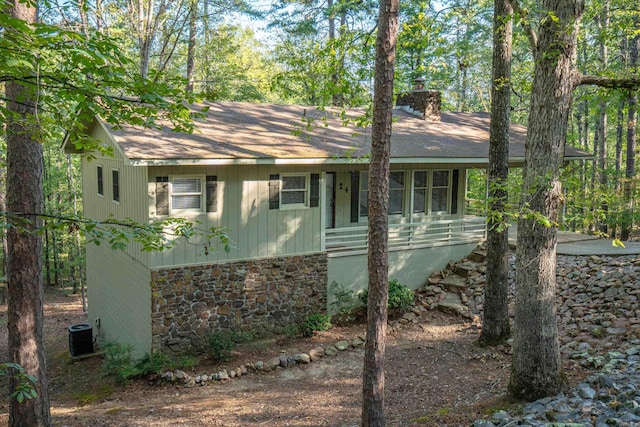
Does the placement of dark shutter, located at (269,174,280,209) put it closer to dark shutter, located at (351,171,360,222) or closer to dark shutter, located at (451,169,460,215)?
dark shutter, located at (351,171,360,222)

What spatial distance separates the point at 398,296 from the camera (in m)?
11.6

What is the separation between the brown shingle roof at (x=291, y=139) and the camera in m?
9.35

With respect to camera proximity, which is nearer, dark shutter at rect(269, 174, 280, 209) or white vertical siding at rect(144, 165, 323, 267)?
white vertical siding at rect(144, 165, 323, 267)

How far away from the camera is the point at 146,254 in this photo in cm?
955

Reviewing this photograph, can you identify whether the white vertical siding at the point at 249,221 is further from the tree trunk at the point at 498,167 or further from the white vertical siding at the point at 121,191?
the tree trunk at the point at 498,167

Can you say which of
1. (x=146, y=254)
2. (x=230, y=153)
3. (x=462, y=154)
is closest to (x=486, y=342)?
(x=462, y=154)

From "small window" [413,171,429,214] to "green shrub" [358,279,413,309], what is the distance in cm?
284

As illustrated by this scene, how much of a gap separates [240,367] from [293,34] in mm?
17213

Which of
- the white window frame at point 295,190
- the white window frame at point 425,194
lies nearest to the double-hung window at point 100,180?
the white window frame at point 295,190

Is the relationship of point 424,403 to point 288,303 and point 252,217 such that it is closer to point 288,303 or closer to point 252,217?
point 288,303

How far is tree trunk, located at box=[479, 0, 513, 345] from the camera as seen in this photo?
866 cm

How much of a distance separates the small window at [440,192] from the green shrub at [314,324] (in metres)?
4.89

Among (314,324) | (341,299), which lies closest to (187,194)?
(314,324)

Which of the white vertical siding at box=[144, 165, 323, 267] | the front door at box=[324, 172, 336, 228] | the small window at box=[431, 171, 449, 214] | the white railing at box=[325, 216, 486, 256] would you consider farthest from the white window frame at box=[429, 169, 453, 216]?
the white vertical siding at box=[144, 165, 323, 267]
